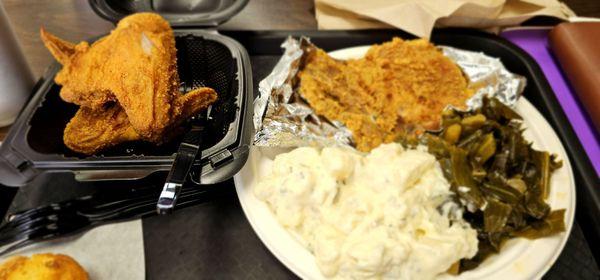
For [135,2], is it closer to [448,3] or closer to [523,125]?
[448,3]

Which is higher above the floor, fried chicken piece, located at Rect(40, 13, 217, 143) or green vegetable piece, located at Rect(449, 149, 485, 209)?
fried chicken piece, located at Rect(40, 13, 217, 143)

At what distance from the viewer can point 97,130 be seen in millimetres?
1095

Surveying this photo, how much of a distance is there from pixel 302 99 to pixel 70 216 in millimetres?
779

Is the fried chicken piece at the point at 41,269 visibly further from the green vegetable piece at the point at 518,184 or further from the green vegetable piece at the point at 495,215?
the green vegetable piece at the point at 518,184

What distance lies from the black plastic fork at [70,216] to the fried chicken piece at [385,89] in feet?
1.86

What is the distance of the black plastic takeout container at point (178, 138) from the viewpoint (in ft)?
3.35

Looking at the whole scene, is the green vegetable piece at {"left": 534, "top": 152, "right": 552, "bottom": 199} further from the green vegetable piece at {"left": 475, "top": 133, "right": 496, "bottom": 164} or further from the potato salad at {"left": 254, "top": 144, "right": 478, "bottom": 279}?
the potato salad at {"left": 254, "top": 144, "right": 478, "bottom": 279}

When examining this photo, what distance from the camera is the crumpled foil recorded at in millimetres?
1264

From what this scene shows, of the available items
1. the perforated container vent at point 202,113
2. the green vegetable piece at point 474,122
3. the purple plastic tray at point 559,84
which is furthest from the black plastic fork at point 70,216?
the purple plastic tray at point 559,84

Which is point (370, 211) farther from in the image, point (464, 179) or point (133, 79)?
point (133, 79)

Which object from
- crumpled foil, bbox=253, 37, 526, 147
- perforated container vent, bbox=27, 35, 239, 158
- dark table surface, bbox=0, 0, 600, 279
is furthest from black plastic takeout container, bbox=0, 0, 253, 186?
dark table surface, bbox=0, 0, 600, 279

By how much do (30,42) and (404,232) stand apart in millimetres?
1720

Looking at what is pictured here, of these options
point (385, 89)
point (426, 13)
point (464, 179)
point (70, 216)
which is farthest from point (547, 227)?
point (70, 216)

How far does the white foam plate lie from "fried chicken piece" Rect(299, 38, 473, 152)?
308 millimetres
